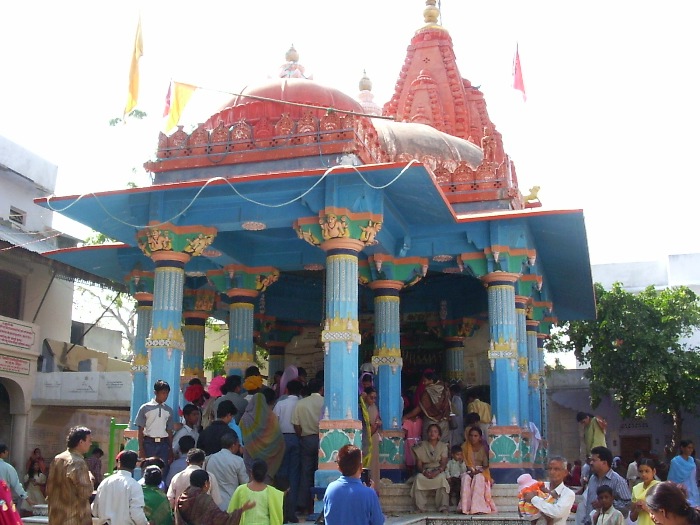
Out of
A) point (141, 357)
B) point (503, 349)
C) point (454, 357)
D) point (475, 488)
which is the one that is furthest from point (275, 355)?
point (475, 488)

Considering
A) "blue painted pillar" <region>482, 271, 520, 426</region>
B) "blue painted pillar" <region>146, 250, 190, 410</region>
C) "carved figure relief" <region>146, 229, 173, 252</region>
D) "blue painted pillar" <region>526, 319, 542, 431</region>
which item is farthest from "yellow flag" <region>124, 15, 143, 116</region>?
"blue painted pillar" <region>526, 319, 542, 431</region>

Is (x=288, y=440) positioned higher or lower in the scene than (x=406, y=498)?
higher

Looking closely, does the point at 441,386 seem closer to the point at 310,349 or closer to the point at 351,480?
the point at 310,349

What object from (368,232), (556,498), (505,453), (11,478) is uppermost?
(368,232)

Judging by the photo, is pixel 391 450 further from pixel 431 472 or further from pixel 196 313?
pixel 196 313

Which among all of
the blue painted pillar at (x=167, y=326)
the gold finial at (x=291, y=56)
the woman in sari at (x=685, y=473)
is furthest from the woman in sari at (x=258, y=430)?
the gold finial at (x=291, y=56)

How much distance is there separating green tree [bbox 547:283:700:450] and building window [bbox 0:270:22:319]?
1487 cm

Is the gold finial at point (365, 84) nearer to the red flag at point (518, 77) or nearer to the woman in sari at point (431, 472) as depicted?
the red flag at point (518, 77)

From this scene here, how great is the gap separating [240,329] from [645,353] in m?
11.5

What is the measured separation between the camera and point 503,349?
493 inches

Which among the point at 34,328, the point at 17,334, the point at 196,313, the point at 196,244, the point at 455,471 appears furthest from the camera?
the point at 34,328

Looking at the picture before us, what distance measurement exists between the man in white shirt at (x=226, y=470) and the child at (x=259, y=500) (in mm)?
1302

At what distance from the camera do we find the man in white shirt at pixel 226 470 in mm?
7734

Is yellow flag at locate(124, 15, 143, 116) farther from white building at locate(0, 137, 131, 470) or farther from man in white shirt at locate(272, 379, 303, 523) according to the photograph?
white building at locate(0, 137, 131, 470)
